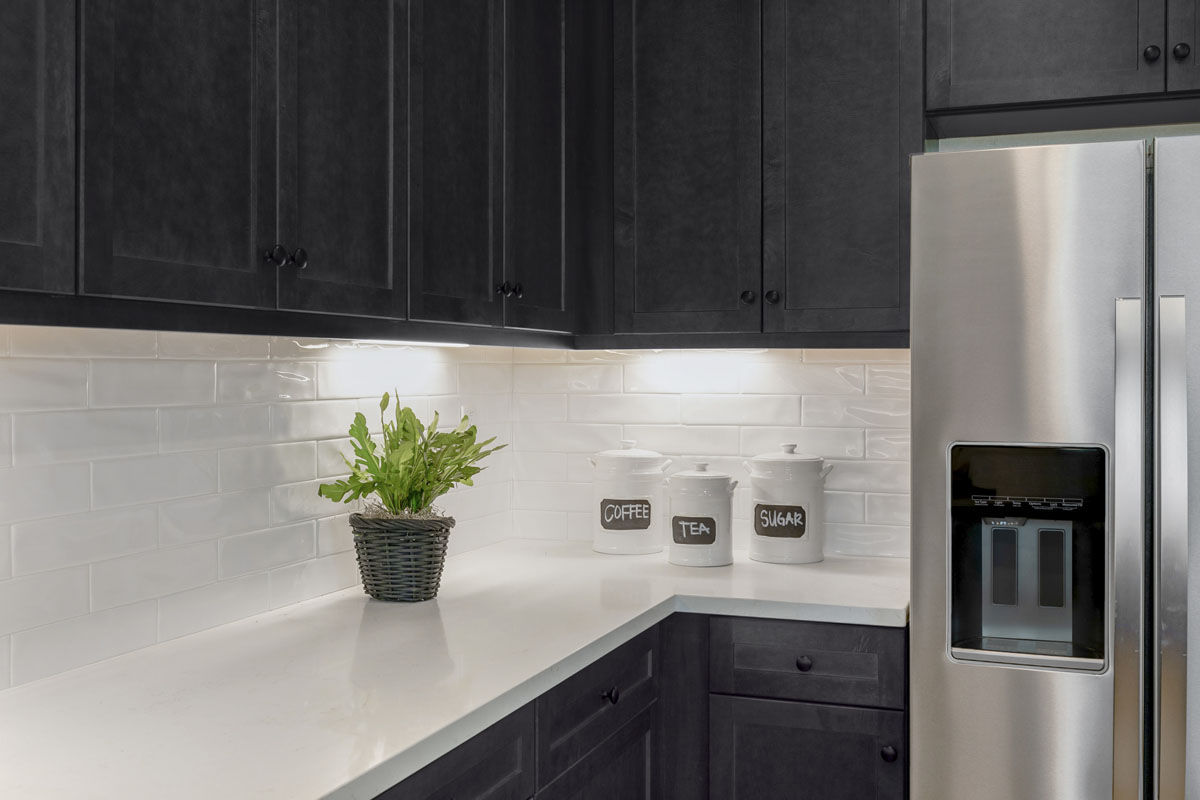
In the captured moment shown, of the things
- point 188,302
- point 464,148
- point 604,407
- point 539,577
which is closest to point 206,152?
point 188,302

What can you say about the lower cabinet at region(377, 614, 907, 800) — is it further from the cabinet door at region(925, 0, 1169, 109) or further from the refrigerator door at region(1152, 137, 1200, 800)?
the cabinet door at region(925, 0, 1169, 109)

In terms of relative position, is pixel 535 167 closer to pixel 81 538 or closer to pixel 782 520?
pixel 782 520

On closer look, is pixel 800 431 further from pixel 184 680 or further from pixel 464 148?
pixel 184 680

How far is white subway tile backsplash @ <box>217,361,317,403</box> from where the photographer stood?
1.96 metres

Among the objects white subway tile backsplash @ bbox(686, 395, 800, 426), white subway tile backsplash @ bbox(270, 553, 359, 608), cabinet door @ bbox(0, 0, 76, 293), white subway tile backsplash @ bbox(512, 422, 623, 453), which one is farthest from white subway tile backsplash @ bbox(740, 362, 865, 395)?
cabinet door @ bbox(0, 0, 76, 293)

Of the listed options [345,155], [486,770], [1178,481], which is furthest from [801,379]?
[486,770]

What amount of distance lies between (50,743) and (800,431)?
197 cm

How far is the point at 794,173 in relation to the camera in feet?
8.35

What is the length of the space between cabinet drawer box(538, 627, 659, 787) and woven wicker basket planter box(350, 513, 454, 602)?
1.37 feet

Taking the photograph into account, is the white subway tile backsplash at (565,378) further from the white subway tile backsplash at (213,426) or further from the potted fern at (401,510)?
the white subway tile backsplash at (213,426)

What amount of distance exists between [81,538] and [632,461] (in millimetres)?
1405

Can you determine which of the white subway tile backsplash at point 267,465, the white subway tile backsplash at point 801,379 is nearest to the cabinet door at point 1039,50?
the white subway tile backsplash at point 801,379

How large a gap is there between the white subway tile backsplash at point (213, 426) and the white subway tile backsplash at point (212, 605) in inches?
10.0

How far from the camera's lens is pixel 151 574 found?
5.89 ft
